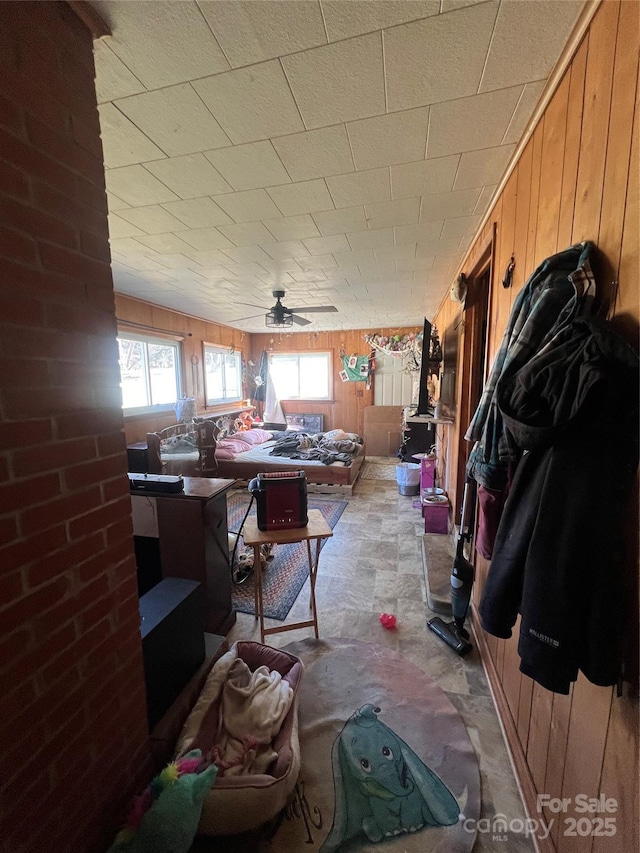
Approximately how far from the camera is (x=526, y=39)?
3.11ft

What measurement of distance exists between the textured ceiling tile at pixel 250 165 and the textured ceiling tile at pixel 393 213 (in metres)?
0.58

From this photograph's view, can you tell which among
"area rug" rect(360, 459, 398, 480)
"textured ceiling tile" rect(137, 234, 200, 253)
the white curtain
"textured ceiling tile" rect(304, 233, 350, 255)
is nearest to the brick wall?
"textured ceiling tile" rect(137, 234, 200, 253)

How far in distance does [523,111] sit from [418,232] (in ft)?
3.35

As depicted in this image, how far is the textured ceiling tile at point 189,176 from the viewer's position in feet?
4.85

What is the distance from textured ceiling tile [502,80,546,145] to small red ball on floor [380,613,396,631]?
2531 mm

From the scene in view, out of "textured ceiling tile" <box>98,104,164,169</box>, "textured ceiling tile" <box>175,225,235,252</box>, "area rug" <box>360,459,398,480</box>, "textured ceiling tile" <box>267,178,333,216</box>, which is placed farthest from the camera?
"area rug" <box>360,459,398,480</box>

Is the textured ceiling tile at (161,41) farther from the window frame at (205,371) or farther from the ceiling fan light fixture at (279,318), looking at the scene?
the window frame at (205,371)

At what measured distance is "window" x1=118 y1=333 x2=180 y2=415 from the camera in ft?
12.9

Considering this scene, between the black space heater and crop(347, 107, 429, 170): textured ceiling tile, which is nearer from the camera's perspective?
crop(347, 107, 429, 170): textured ceiling tile

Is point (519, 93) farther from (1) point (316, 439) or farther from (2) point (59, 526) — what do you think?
(1) point (316, 439)

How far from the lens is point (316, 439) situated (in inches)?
213

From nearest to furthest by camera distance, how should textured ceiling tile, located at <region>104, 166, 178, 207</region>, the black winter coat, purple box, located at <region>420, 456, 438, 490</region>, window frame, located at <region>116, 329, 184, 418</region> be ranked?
the black winter coat → textured ceiling tile, located at <region>104, 166, 178, 207</region> → window frame, located at <region>116, 329, 184, 418</region> → purple box, located at <region>420, 456, 438, 490</region>

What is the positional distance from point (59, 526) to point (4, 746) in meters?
0.46

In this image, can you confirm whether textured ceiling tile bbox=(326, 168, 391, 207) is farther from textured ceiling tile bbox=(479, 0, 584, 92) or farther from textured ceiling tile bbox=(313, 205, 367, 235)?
textured ceiling tile bbox=(479, 0, 584, 92)
